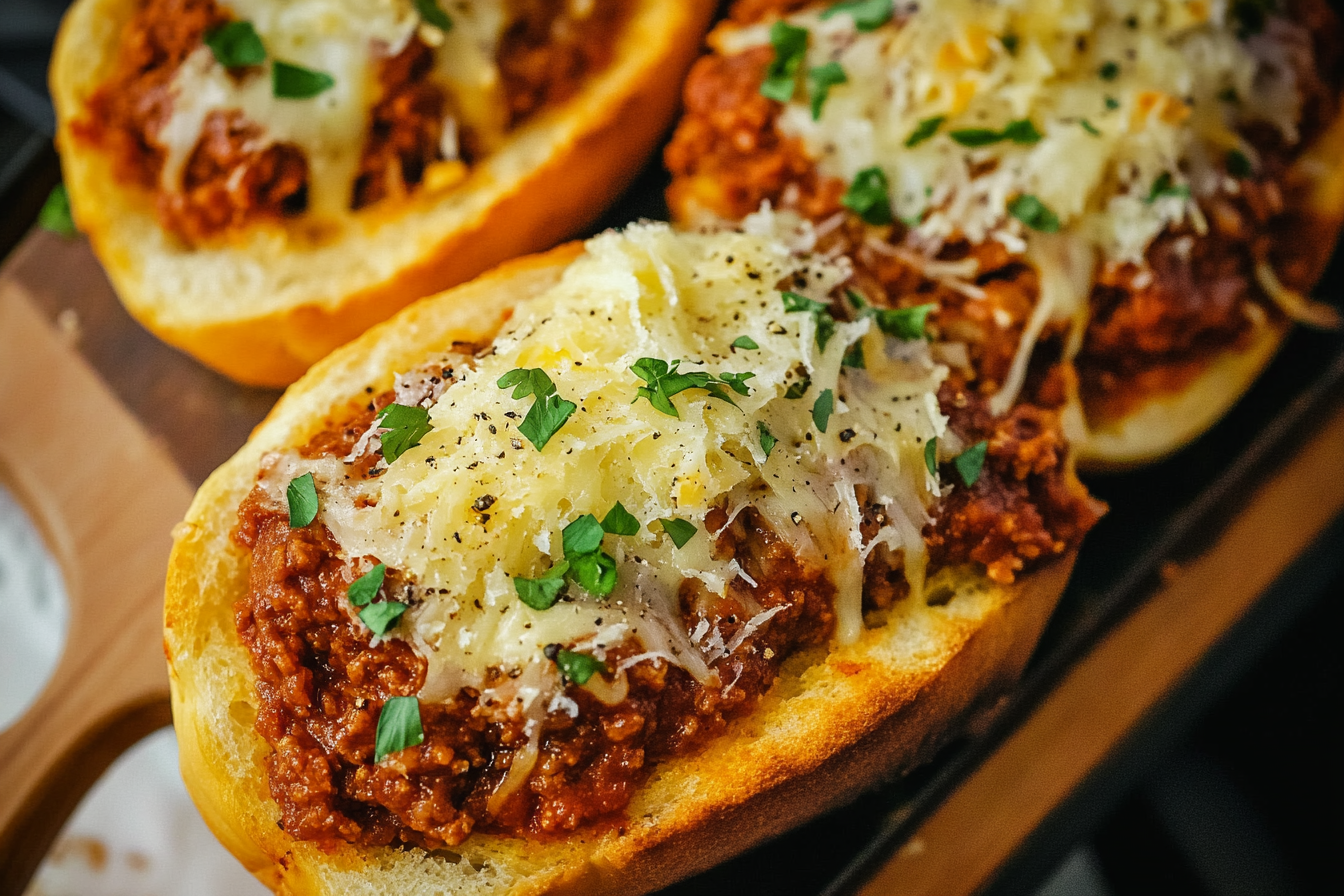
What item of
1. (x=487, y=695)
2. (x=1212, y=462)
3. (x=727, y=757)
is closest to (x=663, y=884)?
(x=727, y=757)

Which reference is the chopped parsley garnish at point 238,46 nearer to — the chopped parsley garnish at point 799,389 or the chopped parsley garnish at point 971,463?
the chopped parsley garnish at point 799,389

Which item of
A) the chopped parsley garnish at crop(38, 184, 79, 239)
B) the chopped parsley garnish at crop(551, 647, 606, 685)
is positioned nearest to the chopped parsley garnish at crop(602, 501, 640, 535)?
the chopped parsley garnish at crop(551, 647, 606, 685)

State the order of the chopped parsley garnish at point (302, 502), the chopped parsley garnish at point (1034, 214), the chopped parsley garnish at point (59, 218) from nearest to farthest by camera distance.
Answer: the chopped parsley garnish at point (302, 502) < the chopped parsley garnish at point (1034, 214) < the chopped parsley garnish at point (59, 218)

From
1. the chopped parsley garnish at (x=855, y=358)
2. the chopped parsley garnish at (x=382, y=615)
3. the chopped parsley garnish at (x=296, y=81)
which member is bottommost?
the chopped parsley garnish at (x=855, y=358)

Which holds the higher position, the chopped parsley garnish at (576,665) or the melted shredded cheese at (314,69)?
the melted shredded cheese at (314,69)

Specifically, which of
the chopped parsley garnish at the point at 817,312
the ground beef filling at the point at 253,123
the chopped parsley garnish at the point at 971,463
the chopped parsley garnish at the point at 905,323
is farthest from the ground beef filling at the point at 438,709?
the ground beef filling at the point at 253,123

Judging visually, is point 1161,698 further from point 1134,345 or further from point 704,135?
point 704,135

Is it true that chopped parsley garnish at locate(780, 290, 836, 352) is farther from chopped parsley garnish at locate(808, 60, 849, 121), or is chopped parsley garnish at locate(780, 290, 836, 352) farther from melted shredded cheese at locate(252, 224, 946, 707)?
chopped parsley garnish at locate(808, 60, 849, 121)
